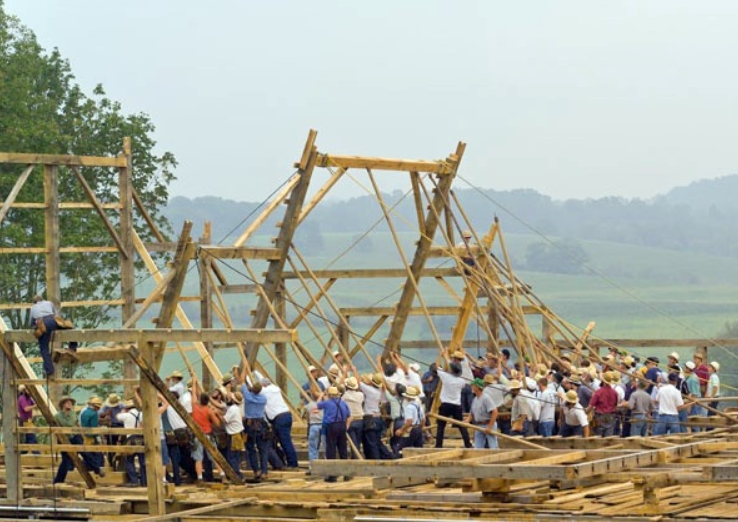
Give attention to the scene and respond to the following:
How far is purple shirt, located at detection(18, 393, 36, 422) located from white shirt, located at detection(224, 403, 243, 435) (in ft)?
18.6

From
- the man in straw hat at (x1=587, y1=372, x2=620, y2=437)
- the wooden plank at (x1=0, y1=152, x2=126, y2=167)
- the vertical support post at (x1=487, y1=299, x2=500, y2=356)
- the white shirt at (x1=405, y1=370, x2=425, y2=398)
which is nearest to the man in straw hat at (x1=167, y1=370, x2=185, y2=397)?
the white shirt at (x1=405, y1=370, x2=425, y2=398)

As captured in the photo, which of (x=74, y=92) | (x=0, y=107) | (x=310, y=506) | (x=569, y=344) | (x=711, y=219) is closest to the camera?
(x=310, y=506)

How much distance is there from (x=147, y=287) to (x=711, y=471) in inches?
4012

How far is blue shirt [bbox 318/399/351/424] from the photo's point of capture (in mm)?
26984

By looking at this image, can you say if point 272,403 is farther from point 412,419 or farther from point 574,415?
point 574,415

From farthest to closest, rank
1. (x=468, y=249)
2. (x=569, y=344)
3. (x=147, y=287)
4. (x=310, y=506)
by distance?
(x=147, y=287)
(x=569, y=344)
(x=468, y=249)
(x=310, y=506)

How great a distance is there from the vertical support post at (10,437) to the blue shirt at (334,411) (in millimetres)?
4587

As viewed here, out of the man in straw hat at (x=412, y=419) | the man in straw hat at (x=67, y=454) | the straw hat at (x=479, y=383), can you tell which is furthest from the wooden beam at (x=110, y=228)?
the straw hat at (x=479, y=383)

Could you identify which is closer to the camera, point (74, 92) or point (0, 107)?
point (0, 107)

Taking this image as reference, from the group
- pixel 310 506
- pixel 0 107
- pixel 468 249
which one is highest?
pixel 0 107

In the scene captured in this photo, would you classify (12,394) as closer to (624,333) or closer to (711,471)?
(711,471)

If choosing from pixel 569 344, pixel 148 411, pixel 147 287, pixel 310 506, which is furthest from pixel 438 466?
pixel 147 287

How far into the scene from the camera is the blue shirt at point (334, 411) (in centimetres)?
2698

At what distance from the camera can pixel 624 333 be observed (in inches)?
5546
